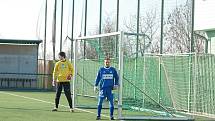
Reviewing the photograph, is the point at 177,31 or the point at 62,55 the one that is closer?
the point at 62,55

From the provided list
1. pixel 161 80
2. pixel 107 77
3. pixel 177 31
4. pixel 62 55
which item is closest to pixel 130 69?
pixel 161 80

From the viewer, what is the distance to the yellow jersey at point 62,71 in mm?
19219

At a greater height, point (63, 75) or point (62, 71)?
point (62, 71)

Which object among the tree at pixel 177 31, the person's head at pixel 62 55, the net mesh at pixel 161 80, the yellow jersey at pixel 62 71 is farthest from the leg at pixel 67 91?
the tree at pixel 177 31

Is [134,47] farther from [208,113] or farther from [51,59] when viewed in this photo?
[51,59]

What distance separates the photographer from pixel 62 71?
1923 cm

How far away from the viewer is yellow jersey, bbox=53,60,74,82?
1922 cm

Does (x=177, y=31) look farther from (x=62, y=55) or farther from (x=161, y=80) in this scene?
(x=62, y=55)

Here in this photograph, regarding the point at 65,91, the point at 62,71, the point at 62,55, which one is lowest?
the point at 65,91

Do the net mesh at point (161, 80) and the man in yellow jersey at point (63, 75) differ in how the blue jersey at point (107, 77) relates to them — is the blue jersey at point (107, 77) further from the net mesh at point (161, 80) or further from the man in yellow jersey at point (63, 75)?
the man in yellow jersey at point (63, 75)

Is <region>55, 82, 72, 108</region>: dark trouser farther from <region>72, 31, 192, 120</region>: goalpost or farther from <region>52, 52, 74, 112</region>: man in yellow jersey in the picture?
<region>72, 31, 192, 120</region>: goalpost

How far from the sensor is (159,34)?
25.3 meters

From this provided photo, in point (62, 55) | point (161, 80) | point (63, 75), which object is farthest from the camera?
point (161, 80)

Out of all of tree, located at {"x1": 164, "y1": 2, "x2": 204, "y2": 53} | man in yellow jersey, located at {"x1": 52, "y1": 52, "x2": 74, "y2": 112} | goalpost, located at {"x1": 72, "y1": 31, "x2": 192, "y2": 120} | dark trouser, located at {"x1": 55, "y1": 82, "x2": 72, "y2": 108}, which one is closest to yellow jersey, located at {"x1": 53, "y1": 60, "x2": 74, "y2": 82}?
man in yellow jersey, located at {"x1": 52, "y1": 52, "x2": 74, "y2": 112}
